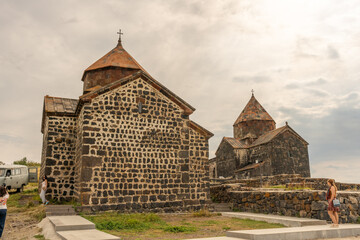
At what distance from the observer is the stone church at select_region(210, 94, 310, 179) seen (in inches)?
1105

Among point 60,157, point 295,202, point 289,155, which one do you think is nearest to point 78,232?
point 295,202

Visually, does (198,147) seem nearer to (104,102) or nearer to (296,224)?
(104,102)

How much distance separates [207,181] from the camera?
14.3 meters

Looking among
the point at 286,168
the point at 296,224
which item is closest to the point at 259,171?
the point at 286,168

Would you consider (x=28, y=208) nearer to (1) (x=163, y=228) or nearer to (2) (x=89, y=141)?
(2) (x=89, y=141)

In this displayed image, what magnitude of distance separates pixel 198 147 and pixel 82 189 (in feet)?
19.4

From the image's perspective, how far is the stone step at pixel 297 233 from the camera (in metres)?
6.64

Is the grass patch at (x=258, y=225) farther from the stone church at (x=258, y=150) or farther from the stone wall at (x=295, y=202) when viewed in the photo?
the stone church at (x=258, y=150)

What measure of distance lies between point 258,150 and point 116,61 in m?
18.4

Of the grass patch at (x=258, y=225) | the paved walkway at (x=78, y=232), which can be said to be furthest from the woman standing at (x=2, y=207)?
the grass patch at (x=258, y=225)

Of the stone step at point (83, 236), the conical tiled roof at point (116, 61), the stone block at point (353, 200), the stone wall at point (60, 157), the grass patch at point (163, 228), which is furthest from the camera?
the conical tiled roof at point (116, 61)

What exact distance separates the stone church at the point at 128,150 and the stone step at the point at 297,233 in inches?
240

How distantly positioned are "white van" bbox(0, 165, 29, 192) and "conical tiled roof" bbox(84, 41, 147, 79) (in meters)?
8.01

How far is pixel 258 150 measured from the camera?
2944 centimetres
